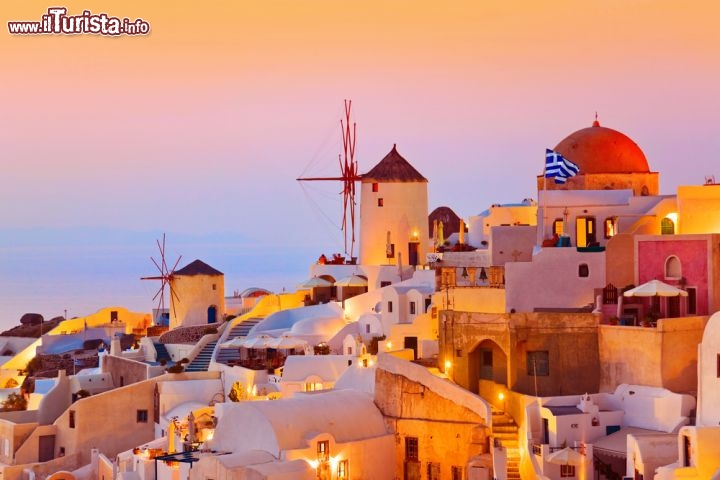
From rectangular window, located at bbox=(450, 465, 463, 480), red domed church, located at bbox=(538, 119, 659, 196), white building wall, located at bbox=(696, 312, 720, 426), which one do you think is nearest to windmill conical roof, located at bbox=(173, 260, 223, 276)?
red domed church, located at bbox=(538, 119, 659, 196)

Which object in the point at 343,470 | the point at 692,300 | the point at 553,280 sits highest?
the point at 553,280

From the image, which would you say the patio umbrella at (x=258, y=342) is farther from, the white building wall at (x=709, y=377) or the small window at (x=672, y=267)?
the white building wall at (x=709, y=377)

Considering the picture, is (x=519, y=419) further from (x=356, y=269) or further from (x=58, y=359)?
(x=58, y=359)

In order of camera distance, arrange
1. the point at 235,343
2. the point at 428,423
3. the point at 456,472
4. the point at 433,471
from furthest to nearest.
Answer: the point at 235,343 < the point at 428,423 < the point at 433,471 < the point at 456,472

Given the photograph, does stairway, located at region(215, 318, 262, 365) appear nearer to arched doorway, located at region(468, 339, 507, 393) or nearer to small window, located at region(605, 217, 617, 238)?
arched doorway, located at region(468, 339, 507, 393)

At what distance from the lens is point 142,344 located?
172ft

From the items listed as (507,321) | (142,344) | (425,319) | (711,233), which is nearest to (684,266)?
(711,233)

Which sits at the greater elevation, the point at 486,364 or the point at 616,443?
the point at 486,364

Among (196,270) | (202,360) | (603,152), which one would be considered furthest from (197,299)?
(603,152)

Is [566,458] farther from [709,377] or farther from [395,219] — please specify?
[395,219]

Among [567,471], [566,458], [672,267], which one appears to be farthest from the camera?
[672,267]

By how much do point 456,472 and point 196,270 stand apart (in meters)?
20.4

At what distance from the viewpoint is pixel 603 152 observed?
42.7 m

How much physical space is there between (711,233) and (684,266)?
44.5 inches
